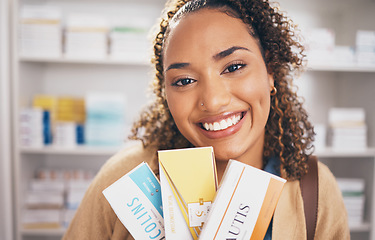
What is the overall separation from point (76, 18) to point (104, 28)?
0.19 meters

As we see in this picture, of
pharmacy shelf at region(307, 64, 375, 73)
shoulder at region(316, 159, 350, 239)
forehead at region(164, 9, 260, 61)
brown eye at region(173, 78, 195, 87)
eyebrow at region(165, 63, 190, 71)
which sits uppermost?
pharmacy shelf at region(307, 64, 375, 73)

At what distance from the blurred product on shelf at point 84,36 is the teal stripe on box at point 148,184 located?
144cm

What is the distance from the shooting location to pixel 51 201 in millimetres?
1944

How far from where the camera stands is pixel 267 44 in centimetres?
83

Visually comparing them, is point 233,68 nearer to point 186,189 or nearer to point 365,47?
point 186,189

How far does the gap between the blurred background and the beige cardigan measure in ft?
3.12

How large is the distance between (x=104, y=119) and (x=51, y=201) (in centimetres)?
66

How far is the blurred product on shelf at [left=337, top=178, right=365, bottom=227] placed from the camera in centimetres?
199

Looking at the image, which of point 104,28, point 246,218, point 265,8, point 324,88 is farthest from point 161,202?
point 324,88

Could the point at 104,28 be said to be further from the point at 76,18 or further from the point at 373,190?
the point at 373,190

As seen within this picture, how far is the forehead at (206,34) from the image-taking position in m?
0.71

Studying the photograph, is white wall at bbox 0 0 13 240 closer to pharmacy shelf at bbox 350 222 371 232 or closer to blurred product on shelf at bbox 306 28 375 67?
blurred product on shelf at bbox 306 28 375 67

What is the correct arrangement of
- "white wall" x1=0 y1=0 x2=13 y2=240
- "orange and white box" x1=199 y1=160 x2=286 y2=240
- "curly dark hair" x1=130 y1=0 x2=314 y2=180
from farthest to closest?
"white wall" x1=0 y1=0 x2=13 y2=240 → "curly dark hair" x1=130 y1=0 x2=314 y2=180 → "orange and white box" x1=199 y1=160 x2=286 y2=240

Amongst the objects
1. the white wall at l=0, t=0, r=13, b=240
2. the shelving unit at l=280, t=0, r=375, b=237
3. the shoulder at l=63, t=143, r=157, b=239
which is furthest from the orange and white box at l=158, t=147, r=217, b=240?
the white wall at l=0, t=0, r=13, b=240
